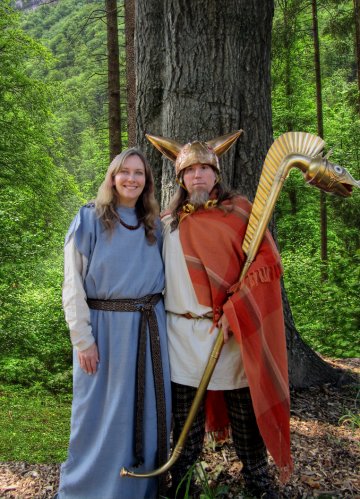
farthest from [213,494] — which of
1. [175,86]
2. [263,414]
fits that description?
[175,86]

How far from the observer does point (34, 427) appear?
3.95 m

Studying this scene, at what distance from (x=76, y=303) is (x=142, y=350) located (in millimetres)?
421

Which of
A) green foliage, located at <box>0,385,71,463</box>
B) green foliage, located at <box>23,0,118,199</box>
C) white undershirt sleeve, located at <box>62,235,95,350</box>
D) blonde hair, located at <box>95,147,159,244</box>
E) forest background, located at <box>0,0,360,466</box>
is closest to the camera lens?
white undershirt sleeve, located at <box>62,235,95,350</box>

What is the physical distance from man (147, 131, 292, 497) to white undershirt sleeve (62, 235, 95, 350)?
1.50 feet

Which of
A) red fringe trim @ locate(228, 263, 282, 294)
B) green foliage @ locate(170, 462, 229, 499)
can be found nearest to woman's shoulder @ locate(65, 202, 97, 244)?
red fringe trim @ locate(228, 263, 282, 294)

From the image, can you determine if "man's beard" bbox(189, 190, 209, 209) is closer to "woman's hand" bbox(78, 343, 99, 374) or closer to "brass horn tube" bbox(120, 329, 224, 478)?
"brass horn tube" bbox(120, 329, 224, 478)

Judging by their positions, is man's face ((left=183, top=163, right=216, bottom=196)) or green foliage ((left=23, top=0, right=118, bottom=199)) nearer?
man's face ((left=183, top=163, right=216, bottom=196))

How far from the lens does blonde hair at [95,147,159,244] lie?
8.52ft

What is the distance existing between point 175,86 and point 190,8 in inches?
20.7

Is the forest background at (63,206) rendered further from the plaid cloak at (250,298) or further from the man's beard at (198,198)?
the man's beard at (198,198)

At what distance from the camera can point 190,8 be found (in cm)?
338

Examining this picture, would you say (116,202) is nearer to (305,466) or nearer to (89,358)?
(89,358)

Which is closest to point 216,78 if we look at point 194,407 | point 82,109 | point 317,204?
point 194,407

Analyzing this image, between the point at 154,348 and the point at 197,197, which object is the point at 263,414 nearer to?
the point at 154,348
